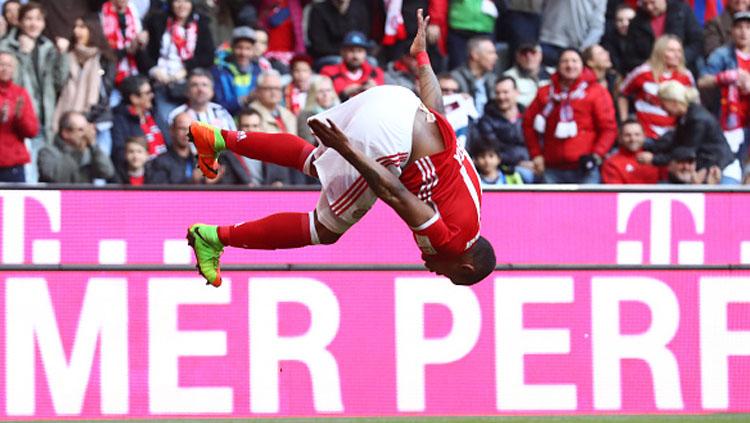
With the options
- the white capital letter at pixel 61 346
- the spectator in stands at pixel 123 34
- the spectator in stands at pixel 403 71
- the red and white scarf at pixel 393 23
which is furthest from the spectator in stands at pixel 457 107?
the white capital letter at pixel 61 346

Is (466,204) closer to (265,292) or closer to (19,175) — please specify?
(265,292)

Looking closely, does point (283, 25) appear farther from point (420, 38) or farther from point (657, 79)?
point (420, 38)

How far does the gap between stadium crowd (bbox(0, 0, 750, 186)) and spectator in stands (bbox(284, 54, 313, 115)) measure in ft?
0.04

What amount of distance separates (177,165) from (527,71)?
3.06 m

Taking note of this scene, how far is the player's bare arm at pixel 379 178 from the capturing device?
7133mm

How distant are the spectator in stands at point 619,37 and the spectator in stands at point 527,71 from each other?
65 cm

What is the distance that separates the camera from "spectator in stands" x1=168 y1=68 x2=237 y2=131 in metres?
11.7

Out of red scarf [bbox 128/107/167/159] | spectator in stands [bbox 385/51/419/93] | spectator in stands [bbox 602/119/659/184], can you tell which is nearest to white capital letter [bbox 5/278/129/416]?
red scarf [bbox 128/107/167/159]

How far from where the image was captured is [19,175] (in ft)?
37.7

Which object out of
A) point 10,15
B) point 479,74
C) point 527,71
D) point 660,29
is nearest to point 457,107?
point 479,74

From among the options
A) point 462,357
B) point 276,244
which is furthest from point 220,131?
point 462,357

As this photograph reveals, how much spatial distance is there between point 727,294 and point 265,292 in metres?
2.76

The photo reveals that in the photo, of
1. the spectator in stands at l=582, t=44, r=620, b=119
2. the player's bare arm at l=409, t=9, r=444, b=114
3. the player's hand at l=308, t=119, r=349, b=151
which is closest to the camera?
the player's hand at l=308, t=119, r=349, b=151

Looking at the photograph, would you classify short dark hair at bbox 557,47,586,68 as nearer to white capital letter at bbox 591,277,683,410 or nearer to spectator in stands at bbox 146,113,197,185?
spectator in stands at bbox 146,113,197,185
